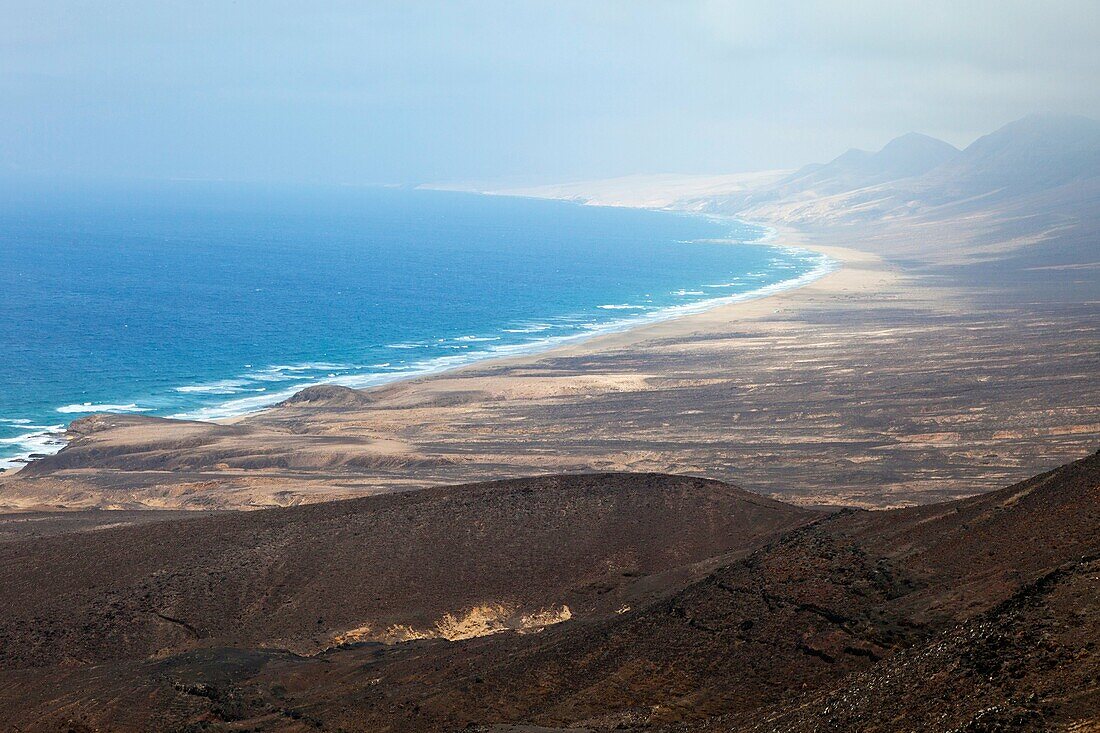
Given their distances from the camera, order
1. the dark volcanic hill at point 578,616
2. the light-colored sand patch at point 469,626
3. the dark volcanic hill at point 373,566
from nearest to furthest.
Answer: the dark volcanic hill at point 578,616 < the light-colored sand patch at point 469,626 < the dark volcanic hill at point 373,566

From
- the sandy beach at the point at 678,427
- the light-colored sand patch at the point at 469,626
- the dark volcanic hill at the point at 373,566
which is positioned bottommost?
the sandy beach at the point at 678,427

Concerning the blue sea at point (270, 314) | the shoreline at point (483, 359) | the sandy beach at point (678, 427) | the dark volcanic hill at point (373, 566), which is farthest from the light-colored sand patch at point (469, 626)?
the blue sea at point (270, 314)

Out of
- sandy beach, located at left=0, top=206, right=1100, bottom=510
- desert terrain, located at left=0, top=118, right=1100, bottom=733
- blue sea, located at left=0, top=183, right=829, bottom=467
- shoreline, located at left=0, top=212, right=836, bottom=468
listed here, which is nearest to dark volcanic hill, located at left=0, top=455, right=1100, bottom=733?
desert terrain, located at left=0, top=118, right=1100, bottom=733

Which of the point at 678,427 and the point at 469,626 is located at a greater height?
the point at 469,626

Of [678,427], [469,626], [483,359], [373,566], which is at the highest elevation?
[373,566]

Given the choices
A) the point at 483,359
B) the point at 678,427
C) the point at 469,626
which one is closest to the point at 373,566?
the point at 469,626

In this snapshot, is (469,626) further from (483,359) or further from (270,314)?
(270,314)

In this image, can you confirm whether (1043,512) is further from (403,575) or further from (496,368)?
(496,368)

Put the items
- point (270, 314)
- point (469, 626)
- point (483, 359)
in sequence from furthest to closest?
point (270, 314) < point (483, 359) < point (469, 626)

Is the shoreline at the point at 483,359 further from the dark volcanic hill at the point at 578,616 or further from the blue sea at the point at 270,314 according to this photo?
the dark volcanic hill at the point at 578,616
